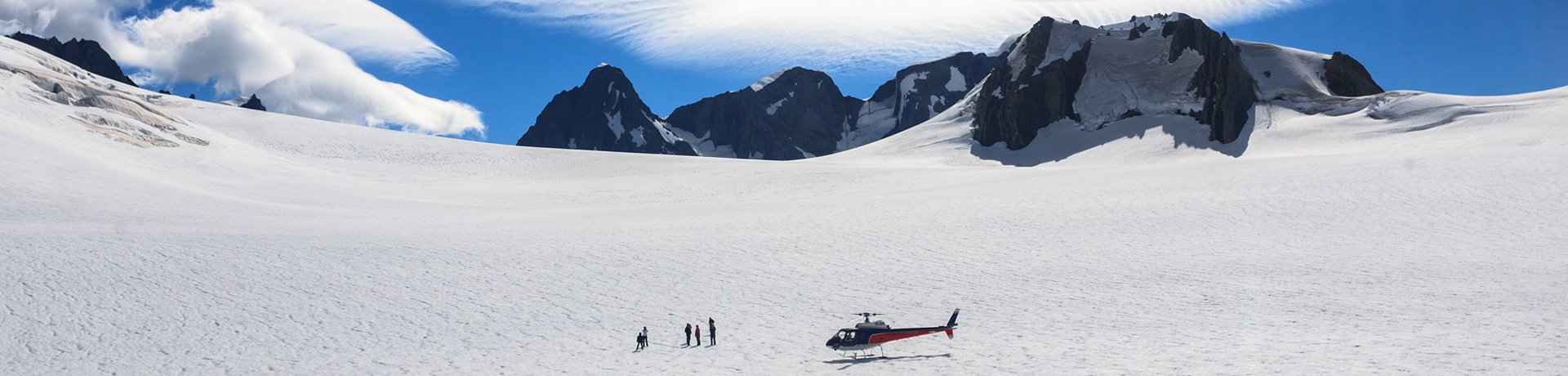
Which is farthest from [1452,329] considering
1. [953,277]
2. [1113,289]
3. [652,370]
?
[652,370]

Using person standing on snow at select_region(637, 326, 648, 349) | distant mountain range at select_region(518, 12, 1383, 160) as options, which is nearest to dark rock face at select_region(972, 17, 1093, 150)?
distant mountain range at select_region(518, 12, 1383, 160)

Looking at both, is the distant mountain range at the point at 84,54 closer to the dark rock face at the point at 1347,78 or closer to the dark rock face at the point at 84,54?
the dark rock face at the point at 84,54

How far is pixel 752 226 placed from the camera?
38000 millimetres

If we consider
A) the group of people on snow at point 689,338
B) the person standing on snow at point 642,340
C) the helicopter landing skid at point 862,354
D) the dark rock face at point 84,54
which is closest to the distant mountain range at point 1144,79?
the helicopter landing skid at point 862,354

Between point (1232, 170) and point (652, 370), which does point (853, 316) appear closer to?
point (652, 370)

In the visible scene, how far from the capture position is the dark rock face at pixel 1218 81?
77.2m

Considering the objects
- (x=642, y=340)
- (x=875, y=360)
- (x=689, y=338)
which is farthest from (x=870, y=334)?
(x=642, y=340)

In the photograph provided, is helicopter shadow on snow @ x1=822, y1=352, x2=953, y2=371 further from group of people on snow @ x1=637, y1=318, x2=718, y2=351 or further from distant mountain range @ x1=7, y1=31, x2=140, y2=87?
distant mountain range @ x1=7, y1=31, x2=140, y2=87

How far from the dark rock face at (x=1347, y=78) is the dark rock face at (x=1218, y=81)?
893 centimetres

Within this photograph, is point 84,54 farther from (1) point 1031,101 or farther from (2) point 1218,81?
(2) point 1218,81

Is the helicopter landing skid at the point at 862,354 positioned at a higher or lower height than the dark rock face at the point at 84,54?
lower

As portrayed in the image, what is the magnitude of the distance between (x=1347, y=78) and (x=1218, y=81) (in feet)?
53.9

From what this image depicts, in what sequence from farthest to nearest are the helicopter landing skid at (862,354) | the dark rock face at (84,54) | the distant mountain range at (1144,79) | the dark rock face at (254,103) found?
the dark rock face at (254,103) → the dark rock face at (84,54) → the distant mountain range at (1144,79) → the helicopter landing skid at (862,354)

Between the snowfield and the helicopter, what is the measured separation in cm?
48
